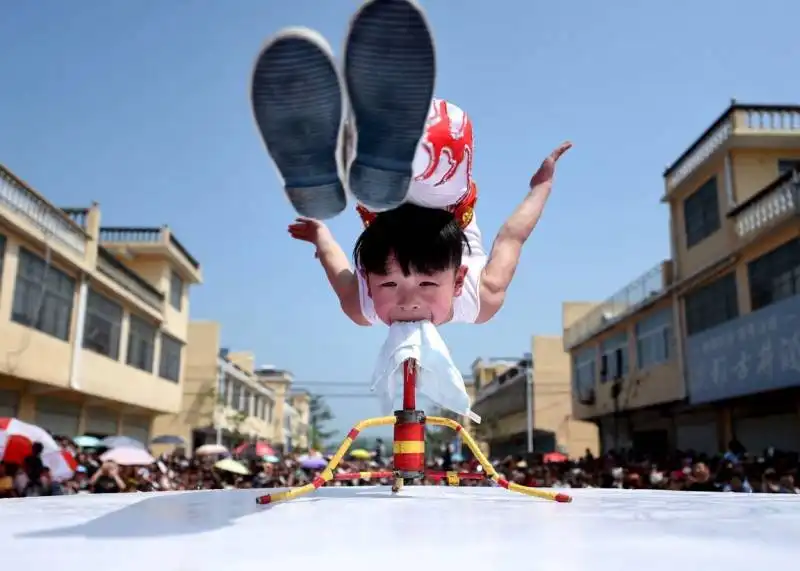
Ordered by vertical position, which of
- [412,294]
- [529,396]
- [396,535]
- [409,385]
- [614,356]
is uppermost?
[614,356]

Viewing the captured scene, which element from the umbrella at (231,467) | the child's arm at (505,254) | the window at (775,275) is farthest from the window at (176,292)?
the child's arm at (505,254)

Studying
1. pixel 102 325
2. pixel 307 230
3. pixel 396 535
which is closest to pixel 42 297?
pixel 102 325

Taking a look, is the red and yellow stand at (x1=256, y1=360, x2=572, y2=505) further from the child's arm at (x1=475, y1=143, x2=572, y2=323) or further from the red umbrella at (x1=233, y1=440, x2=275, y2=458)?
the red umbrella at (x1=233, y1=440, x2=275, y2=458)

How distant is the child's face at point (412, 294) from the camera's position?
3.20m

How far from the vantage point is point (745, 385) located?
1171 cm

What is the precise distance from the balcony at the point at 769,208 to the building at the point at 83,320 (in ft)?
41.6

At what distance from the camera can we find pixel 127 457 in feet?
38.4

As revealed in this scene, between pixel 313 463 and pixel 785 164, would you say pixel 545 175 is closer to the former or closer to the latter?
pixel 785 164

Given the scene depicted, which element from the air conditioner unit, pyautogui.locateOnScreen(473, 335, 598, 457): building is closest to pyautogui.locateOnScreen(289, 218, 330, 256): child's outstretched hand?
the air conditioner unit

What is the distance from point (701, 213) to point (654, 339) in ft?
12.6

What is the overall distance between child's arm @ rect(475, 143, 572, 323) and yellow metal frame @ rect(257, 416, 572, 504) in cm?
62

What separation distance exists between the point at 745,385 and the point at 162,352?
16629 millimetres

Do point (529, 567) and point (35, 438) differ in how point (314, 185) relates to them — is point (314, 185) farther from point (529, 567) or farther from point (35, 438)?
point (35, 438)

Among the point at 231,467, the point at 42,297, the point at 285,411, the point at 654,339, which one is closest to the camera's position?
the point at 231,467
